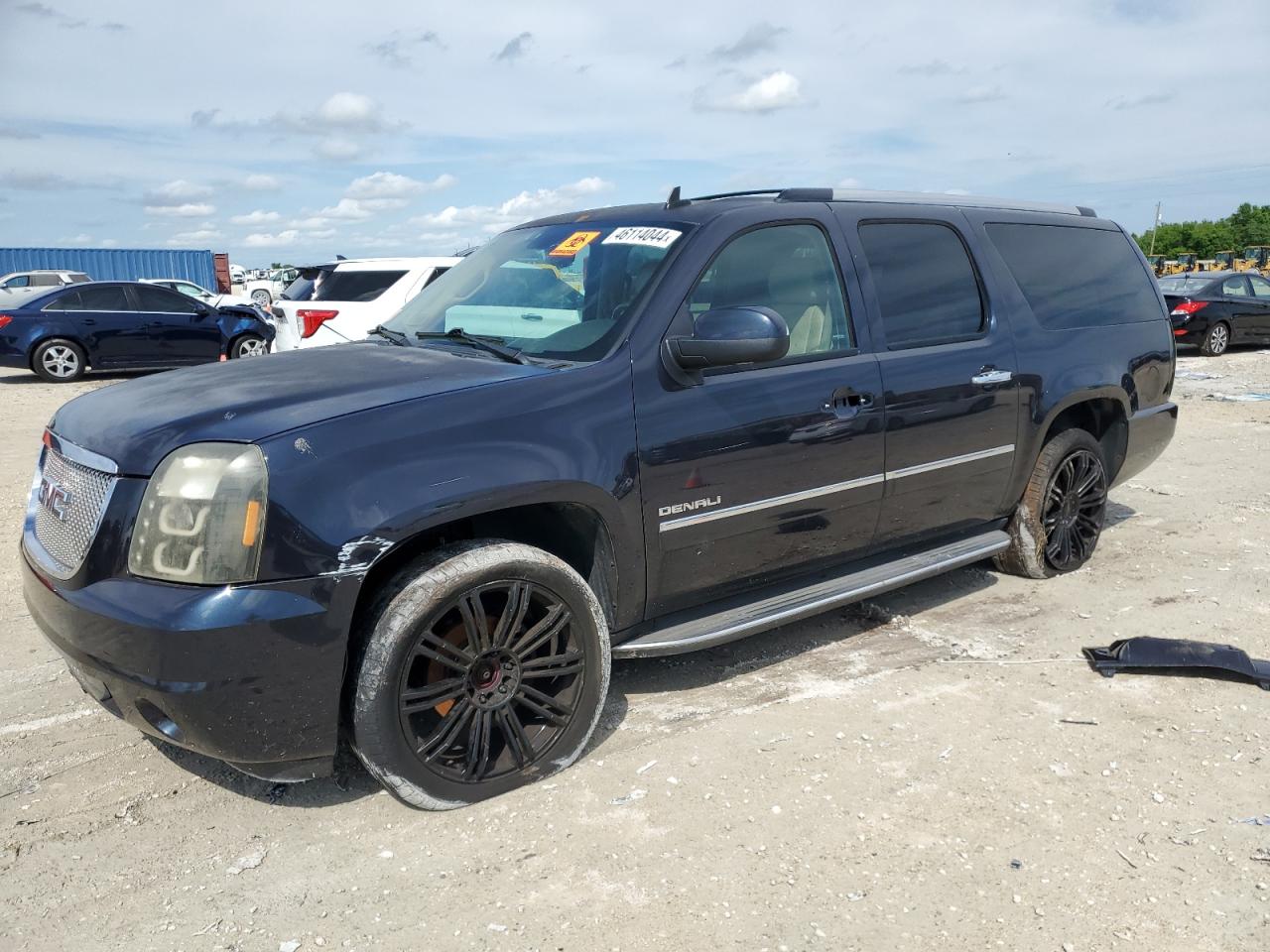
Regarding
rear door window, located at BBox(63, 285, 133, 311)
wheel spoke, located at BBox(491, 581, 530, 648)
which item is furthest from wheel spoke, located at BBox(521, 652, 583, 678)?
rear door window, located at BBox(63, 285, 133, 311)

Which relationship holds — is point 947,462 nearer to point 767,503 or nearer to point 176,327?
point 767,503

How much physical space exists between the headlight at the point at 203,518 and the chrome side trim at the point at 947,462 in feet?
8.09

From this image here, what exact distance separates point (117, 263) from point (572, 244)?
132ft

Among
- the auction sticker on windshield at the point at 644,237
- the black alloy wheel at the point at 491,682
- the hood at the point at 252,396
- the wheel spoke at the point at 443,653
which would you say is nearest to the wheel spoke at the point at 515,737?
the black alloy wheel at the point at 491,682

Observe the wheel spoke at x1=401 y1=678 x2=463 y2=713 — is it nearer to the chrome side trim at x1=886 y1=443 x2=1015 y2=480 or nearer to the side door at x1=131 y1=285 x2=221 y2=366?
the chrome side trim at x1=886 y1=443 x2=1015 y2=480

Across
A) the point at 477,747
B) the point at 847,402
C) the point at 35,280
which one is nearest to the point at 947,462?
the point at 847,402

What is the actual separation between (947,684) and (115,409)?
10.3 feet

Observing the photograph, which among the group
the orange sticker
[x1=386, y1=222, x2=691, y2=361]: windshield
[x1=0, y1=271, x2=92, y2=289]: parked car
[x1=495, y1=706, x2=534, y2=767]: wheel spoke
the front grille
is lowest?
[x1=495, y1=706, x2=534, y2=767]: wheel spoke

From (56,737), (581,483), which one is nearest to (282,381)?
(581,483)

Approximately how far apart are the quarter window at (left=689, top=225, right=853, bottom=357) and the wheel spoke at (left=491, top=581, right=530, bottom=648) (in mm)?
1294

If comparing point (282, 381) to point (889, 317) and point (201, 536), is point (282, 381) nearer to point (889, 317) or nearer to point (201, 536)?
point (201, 536)

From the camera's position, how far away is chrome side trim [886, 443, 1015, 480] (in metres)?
4.07

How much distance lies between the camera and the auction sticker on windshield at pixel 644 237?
366 cm

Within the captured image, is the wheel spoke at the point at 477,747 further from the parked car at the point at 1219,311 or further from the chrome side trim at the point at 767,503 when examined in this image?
the parked car at the point at 1219,311
